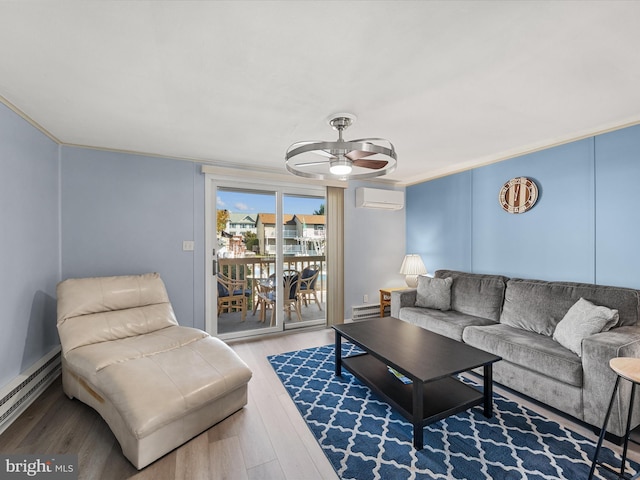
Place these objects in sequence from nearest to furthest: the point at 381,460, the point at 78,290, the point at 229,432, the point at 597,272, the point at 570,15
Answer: the point at 570,15 → the point at 381,460 → the point at 229,432 → the point at 78,290 → the point at 597,272

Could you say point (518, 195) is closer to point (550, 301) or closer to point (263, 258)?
point (550, 301)

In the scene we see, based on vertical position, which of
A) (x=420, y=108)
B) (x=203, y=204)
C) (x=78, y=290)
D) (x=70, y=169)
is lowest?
(x=78, y=290)

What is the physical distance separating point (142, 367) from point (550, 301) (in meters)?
3.44

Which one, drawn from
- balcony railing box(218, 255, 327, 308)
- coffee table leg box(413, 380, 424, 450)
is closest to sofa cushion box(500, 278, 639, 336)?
coffee table leg box(413, 380, 424, 450)

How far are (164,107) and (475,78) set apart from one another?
7.24 feet

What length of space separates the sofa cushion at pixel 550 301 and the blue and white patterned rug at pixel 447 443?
2.73ft

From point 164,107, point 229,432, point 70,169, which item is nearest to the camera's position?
point 229,432

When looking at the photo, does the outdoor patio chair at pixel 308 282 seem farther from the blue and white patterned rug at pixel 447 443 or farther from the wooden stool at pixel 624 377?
the wooden stool at pixel 624 377

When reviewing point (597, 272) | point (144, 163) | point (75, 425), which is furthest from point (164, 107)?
point (597, 272)

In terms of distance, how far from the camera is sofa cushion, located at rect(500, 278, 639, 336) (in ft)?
7.57

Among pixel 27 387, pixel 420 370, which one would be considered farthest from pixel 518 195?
pixel 27 387

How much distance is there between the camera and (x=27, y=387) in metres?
2.23

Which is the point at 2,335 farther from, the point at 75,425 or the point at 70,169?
the point at 70,169

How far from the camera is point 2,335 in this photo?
2057 mm
